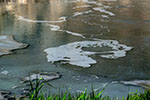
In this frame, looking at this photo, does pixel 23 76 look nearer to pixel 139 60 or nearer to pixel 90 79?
pixel 90 79

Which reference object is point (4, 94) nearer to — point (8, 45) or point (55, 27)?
point (8, 45)

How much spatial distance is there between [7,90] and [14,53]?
2.25 meters

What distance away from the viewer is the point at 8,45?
7.46 m

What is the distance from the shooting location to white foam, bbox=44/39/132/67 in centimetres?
634

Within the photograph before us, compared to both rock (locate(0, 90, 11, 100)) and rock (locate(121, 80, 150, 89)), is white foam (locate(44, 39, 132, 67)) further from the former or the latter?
rock (locate(0, 90, 11, 100))

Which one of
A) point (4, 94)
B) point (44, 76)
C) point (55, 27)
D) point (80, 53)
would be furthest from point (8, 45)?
point (4, 94)

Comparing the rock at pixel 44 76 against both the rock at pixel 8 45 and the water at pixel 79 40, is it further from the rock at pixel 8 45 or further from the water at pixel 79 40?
the rock at pixel 8 45

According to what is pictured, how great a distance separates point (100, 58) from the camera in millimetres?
6539

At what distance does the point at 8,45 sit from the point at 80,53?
5.57 feet

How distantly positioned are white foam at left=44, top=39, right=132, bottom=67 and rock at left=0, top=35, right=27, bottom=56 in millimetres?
709

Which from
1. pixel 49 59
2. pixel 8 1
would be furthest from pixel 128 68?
pixel 8 1

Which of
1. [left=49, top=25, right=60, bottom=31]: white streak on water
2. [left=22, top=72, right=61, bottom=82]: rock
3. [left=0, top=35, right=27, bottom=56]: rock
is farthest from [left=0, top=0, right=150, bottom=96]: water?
[left=0, top=35, right=27, bottom=56]: rock

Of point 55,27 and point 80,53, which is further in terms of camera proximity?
point 55,27

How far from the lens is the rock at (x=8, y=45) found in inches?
277
